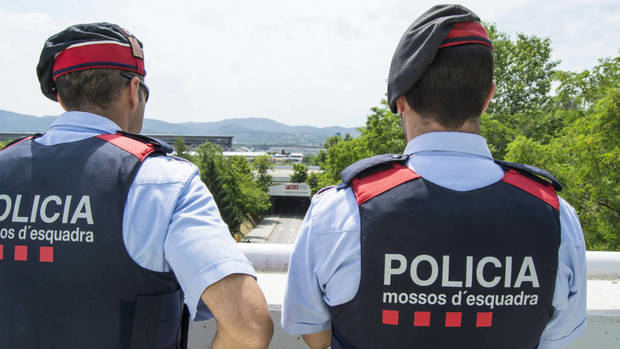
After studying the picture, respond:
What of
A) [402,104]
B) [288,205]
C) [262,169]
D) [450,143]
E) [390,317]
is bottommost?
[288,205]

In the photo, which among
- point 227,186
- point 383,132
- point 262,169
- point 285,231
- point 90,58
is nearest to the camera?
point 90,58

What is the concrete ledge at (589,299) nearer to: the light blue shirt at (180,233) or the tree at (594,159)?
the light blue shirt at (180,233)

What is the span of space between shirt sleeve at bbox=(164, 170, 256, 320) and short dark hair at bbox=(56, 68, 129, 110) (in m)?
0.58

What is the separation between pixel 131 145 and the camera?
148 cm

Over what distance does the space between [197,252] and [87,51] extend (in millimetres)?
887

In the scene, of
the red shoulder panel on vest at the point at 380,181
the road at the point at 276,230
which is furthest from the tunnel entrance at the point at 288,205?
the red shoulder panel on vest at the point at 380,181

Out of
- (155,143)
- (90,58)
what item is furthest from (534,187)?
(90,58)

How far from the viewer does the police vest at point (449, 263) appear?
1259 mm

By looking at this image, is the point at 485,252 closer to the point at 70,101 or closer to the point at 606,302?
the point at 606,302

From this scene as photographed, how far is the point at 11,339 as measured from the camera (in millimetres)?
1386

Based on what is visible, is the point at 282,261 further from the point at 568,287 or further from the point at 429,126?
the point at 568,287

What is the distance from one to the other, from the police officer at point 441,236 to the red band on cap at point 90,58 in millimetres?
942

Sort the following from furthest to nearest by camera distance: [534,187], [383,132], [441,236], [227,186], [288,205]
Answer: [288,205], [227,186], [383,132], [534,187], [441,236]

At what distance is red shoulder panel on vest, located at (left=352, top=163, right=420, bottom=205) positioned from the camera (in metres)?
1.32
